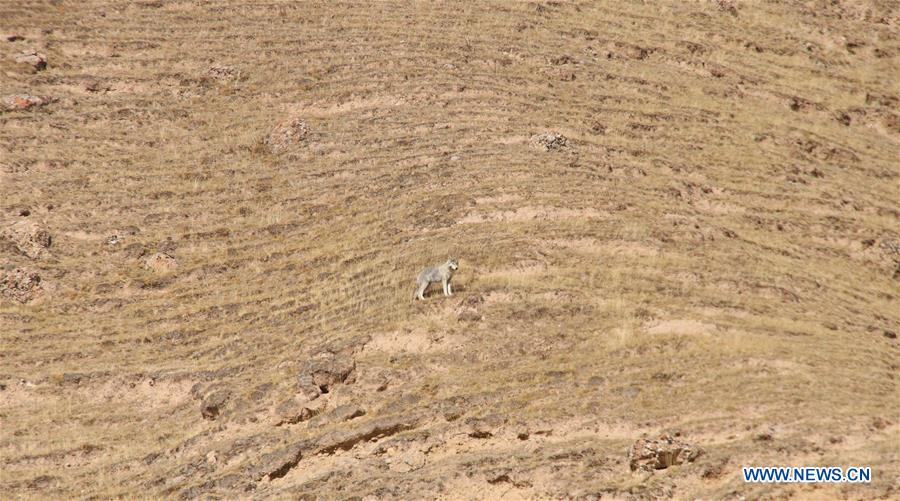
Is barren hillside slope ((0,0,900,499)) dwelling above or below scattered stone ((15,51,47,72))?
below

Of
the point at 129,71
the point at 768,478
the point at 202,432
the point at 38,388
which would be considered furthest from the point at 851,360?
the point at 129,71

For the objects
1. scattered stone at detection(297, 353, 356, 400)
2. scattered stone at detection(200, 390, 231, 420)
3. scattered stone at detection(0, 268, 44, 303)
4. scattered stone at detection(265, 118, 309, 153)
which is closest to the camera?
scattered stone at detection(297, 353, 356, 400)

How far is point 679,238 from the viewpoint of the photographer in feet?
65.8

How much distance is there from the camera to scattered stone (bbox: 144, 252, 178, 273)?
20.7m

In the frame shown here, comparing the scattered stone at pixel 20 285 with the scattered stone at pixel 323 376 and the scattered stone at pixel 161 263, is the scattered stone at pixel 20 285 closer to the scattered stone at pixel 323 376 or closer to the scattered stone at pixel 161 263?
the scattered stone at pixel 161 263

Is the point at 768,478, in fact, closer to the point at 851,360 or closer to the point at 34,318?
the point at 851,360

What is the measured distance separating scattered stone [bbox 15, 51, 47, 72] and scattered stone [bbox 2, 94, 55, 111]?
1238mm

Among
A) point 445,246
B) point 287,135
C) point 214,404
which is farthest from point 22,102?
point 445,246

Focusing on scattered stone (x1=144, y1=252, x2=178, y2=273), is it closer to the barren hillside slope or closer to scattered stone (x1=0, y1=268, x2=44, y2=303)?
the barren hillside slope

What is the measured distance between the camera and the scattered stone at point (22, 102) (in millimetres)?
24000

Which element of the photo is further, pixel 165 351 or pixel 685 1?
pixel 685 1

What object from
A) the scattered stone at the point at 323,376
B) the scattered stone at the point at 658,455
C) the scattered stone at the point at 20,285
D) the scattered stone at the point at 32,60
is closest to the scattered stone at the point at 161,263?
the scattered stone at the point at 20,285

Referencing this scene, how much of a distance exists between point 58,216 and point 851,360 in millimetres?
16522

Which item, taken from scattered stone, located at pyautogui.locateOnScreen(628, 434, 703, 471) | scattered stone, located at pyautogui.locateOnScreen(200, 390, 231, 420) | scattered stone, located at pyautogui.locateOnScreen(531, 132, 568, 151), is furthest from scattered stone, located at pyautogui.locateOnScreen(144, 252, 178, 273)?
scattered stone, located at pyautogui.locateOnScreen(628, 434, 703, 471)
